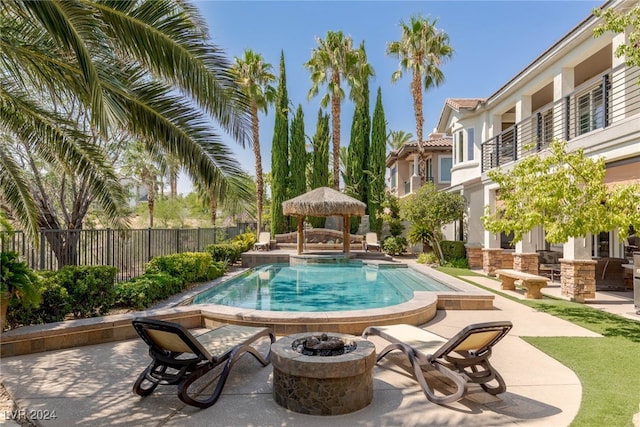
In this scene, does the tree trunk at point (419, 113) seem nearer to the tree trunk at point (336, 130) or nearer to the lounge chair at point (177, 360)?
the tree trunk at point (336, 130)

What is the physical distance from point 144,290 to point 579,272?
12072mm

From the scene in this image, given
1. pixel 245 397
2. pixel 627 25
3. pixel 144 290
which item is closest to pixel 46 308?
pixel 144 290

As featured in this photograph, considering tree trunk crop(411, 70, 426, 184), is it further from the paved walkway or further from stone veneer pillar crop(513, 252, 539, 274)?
the paved walkway

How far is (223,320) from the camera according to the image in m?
7.93

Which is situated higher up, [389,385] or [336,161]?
[336,161]

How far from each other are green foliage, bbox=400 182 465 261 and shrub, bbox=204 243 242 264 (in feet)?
29.7

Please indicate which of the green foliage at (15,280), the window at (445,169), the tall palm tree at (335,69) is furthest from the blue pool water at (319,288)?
the window at (445,169)

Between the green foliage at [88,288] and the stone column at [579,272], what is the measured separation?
12400mm

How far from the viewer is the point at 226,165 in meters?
6.57

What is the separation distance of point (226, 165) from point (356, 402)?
419 centimetres

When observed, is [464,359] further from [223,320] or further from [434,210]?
[434,210]

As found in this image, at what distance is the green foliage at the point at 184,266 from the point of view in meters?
11.2

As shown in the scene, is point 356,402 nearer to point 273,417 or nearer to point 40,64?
point 273,417

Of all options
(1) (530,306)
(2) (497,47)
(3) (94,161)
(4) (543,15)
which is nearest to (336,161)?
(2) (497,47)
